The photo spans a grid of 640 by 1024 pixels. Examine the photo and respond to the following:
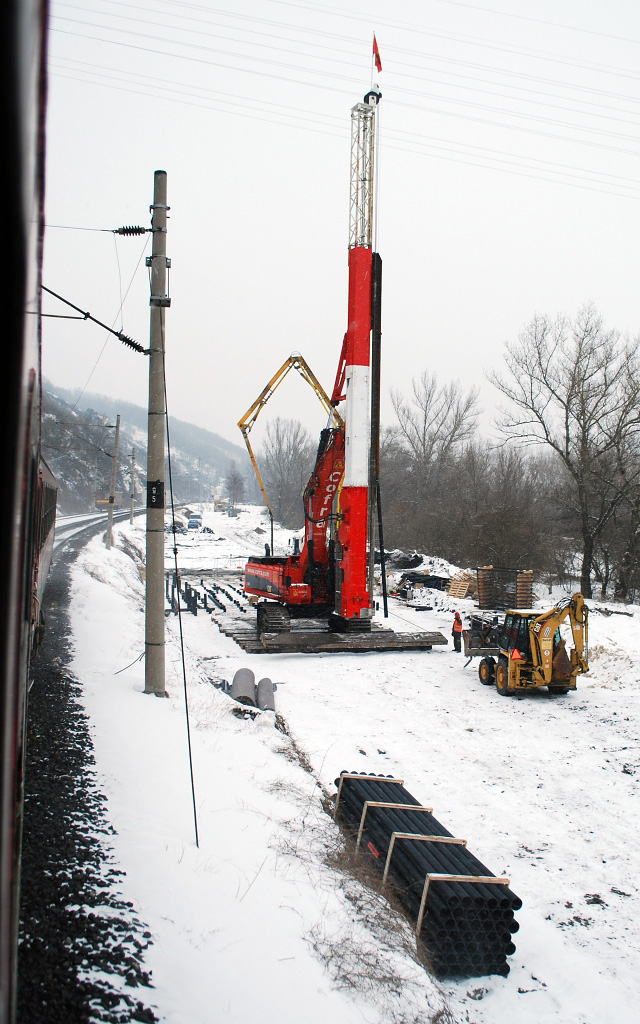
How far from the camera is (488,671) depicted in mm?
13648

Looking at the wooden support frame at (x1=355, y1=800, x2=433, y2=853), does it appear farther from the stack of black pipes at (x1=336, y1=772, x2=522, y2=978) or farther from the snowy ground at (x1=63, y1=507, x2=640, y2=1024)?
the snowy ground at (x1=63, y1=507, x2=640, y2=1024)

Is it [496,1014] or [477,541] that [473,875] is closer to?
[496,1014]

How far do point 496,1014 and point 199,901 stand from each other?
2223 mm

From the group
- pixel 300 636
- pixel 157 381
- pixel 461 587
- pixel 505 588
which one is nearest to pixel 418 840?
pixel 157 381

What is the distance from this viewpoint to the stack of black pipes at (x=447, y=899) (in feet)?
17.0

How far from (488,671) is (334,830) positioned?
24.9 feet

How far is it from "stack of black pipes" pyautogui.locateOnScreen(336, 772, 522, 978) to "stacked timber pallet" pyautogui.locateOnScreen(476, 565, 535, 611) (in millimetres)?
18191

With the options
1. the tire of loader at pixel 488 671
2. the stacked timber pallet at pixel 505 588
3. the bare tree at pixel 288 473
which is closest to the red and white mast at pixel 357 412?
the tire of loader at pixel 488 671

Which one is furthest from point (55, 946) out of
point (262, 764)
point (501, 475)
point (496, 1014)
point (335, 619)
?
point (501, 475)

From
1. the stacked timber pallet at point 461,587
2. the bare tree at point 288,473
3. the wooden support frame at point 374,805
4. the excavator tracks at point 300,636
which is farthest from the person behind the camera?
the bare tree at point 288,473

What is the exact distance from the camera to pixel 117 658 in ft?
38.1

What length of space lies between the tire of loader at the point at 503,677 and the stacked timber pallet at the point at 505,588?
11.2 meters

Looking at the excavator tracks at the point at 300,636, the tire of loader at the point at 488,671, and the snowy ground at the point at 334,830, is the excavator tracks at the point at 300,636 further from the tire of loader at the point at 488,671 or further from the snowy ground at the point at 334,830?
the tire of loader at the point at 488,671

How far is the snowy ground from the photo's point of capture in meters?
4.31
